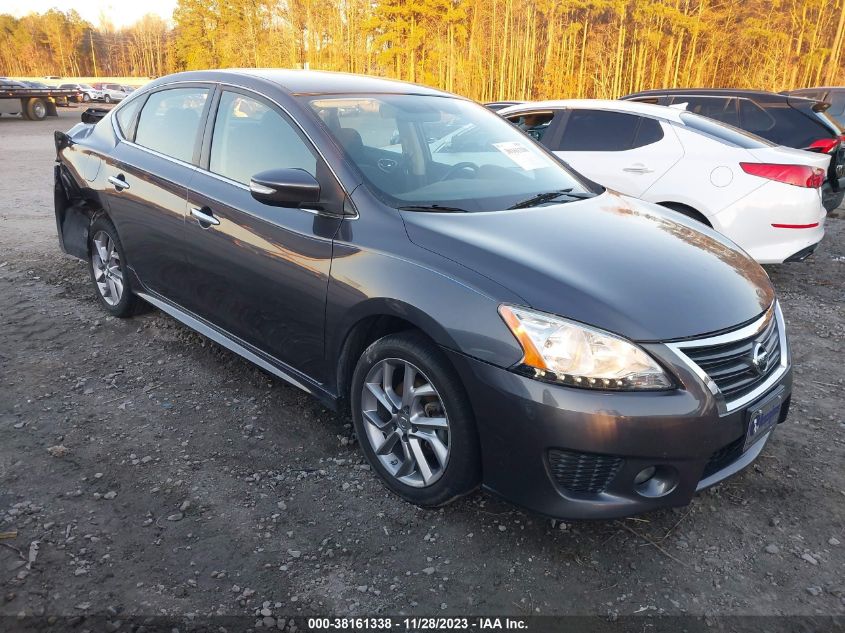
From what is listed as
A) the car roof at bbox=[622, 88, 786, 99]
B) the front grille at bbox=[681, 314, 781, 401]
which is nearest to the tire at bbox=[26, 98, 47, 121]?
the car roof at bbox=[622, 88, 786, 99]

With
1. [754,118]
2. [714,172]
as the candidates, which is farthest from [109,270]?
[754,118]

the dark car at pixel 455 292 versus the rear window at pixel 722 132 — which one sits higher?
the rear window at pixel 722 132

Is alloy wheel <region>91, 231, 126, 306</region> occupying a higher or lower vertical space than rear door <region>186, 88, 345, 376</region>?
lower

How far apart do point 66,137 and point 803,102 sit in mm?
8116

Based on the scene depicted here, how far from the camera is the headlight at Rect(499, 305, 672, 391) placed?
2104 millimetres

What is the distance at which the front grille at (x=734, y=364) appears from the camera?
87.0 inches

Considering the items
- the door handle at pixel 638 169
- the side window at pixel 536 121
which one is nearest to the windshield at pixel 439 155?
the door handle at pixel 638 169

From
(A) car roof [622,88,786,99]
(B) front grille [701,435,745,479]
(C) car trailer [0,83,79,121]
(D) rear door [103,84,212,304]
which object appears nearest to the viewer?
(B) front grille [701,435,745,479]

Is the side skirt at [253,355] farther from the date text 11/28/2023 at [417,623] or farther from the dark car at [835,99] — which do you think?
the dark car at [835,99]

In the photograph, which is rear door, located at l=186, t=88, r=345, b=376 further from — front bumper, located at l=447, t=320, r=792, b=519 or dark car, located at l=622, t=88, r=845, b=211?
dark car, located at l=622, t=88, r=845, b=211

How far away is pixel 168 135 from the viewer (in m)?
3.83

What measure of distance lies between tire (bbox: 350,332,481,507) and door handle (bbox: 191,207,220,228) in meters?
1.19

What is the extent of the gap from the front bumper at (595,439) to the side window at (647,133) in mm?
4054

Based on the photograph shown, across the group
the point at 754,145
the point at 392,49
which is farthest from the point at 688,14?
the point at 754,145
